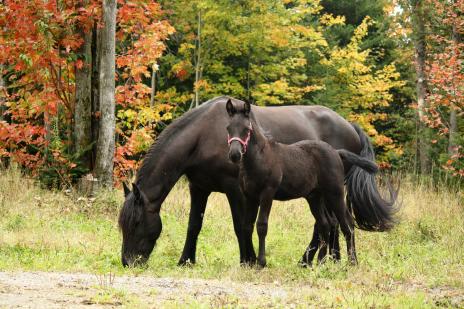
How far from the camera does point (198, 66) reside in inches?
902

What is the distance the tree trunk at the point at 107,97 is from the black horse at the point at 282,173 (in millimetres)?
5414

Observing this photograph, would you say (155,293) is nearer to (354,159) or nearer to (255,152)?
(255,152)

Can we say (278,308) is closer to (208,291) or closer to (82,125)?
(208,291)

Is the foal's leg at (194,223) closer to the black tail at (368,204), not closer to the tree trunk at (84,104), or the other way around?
the black tail at (368,204)

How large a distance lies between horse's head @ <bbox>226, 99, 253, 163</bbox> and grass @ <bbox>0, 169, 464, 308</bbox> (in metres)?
1.41

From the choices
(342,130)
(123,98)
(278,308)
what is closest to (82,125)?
(123,98)

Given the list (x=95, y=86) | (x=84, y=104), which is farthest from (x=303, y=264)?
(x=95, y=86)

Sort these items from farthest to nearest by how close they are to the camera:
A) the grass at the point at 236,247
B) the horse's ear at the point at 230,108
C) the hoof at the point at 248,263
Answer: the hoof at the point at 248,263
the horse's ear at the point at 230,108
the grass at the point at 236,247

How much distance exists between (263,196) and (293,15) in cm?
1605

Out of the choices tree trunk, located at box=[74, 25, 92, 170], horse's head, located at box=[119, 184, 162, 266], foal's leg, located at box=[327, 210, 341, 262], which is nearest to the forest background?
tree trunk, located at box=[74, 25, 92, 170]

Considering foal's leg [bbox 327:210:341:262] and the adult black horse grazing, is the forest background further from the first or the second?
foal's leg [bbox 327:210:341:262]

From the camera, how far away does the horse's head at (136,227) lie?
8.44 metres

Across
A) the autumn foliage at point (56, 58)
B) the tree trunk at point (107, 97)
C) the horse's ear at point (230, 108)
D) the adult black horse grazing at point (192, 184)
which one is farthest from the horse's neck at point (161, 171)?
the autumn foliage at point (56, 58)

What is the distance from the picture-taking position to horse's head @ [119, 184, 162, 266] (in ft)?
27.7
